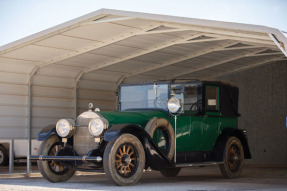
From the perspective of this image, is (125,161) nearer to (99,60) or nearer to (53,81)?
(99,60)

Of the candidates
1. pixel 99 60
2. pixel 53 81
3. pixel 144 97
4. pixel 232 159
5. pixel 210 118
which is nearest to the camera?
pixel 144 97

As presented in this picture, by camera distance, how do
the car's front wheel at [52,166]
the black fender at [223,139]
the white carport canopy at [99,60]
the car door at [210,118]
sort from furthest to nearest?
the white carport canopy at [99,60], the black fender at [223,139], the car door at [210,118], the car's front wheel at [52,166]

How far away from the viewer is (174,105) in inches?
339

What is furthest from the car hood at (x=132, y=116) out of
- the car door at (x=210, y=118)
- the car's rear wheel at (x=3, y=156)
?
the car's rear wheel at (x=3, y=156)

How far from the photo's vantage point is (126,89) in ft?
32.1

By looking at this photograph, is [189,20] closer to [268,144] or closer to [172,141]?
[172,141]

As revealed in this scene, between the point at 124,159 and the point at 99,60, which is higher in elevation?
the point at 99,60

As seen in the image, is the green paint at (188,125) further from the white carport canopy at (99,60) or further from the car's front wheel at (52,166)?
the white carport canopy at (99,60)

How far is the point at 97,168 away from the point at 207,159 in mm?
2553

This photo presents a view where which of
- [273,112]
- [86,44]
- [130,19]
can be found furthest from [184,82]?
[273,112]

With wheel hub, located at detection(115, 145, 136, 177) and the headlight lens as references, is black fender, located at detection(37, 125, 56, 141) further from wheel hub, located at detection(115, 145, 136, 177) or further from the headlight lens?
the headlight lens

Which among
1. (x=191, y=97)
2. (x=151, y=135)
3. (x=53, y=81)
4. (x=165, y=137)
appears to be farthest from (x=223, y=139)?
(x=53, y=81)

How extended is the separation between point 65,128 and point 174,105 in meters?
1.86

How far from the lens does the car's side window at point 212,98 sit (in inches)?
381
